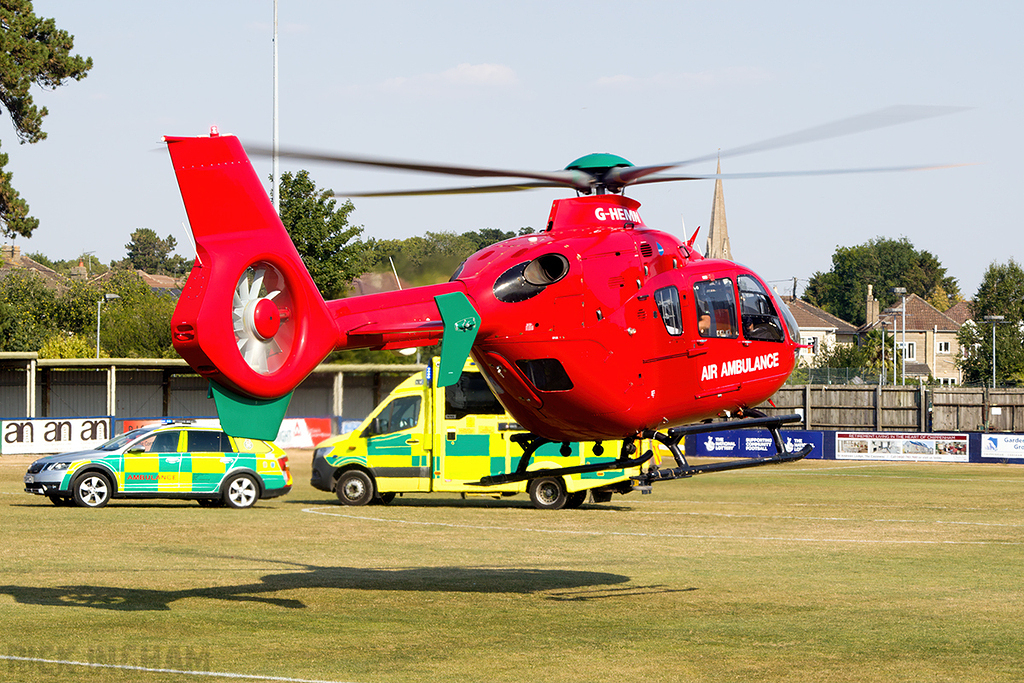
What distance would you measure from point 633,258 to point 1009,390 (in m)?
52.3

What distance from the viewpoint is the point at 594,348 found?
14180mm

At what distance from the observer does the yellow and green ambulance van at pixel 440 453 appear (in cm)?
2812

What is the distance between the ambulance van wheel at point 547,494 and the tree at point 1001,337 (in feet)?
228

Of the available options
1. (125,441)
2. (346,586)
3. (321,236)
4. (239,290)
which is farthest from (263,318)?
(321,236)

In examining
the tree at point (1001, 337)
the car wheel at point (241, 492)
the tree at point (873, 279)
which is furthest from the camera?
the tree at point (873, 279)

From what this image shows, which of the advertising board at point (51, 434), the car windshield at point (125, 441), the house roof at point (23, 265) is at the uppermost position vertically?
the house roof at point (23, 265)

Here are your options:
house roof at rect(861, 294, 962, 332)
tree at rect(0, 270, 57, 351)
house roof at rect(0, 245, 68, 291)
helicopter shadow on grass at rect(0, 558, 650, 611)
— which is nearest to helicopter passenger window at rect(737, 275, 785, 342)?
helicopter shadow on grass at rect(0, 558, 650, 611)

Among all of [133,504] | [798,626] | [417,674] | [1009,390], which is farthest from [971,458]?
[417,674]

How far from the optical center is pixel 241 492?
2877 cm

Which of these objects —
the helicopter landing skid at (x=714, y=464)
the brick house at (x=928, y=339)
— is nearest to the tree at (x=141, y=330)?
the helicopter landing skid at (x=714, y=464)

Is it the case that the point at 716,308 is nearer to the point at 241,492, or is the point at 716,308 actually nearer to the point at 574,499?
the point at 574,499

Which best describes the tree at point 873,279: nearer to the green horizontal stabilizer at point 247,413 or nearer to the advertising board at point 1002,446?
the advertising board at point 1002,446

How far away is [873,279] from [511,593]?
173282 millimetres

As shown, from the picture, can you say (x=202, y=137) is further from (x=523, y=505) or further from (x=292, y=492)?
(x=292, y=492)
